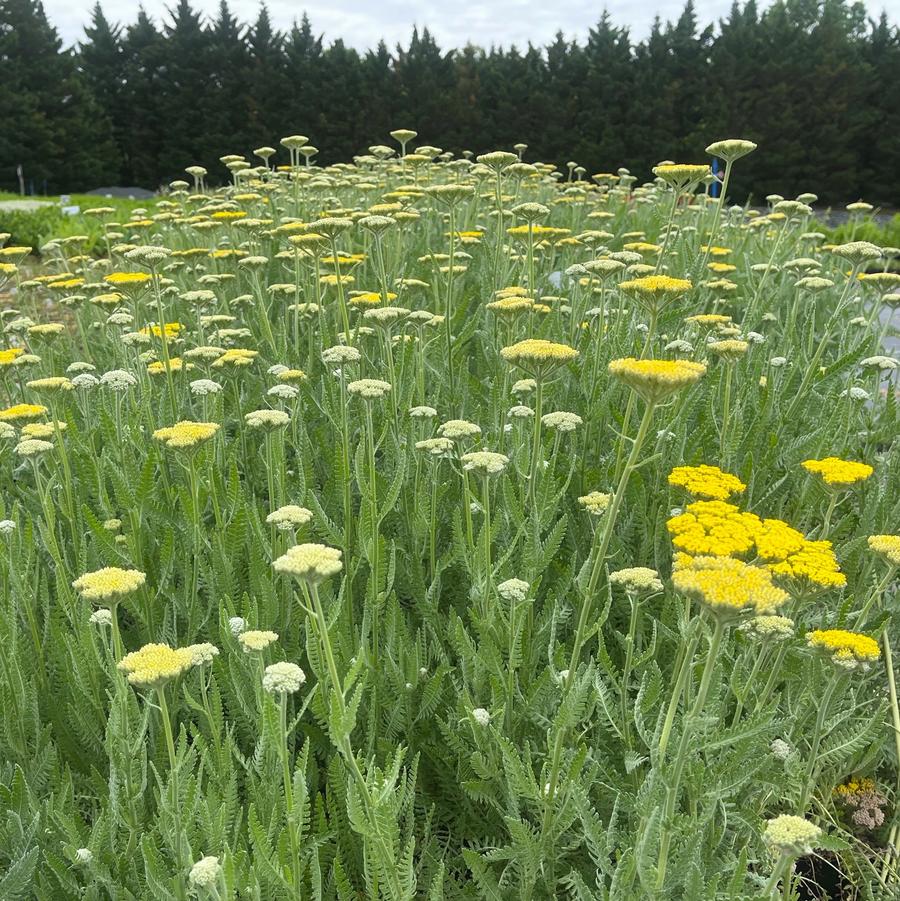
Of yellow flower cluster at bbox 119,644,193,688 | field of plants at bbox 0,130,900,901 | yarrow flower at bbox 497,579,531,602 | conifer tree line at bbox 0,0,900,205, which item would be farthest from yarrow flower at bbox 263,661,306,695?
conifer tree line at bbox 0,0,900,205

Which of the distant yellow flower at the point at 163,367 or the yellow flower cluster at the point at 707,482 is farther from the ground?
the yellow flower cluster at the point at 707,482

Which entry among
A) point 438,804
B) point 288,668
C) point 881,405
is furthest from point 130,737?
point 881,405

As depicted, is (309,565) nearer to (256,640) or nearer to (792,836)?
(256,640)

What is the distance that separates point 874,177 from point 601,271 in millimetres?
26884

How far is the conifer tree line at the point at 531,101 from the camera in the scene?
79.2ft

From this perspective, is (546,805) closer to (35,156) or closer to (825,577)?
(825,577)

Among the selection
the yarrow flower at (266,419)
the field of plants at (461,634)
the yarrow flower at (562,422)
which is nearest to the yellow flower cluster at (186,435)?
the field of plants at (461,634)

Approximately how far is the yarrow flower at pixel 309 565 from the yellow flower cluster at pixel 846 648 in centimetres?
101

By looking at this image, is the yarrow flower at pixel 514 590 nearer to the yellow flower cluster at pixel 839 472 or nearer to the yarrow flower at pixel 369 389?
the yarrow flower at pixel 369 389

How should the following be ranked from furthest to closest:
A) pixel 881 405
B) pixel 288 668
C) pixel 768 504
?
pixel 881 405 → pixel 768 504 → pixel 288 668

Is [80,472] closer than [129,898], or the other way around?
[129,898]

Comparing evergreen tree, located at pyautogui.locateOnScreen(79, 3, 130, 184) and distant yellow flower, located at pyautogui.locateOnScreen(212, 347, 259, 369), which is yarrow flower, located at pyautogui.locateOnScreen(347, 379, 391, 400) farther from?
evergreen tree, located at pyautogui.locateOnScreen(79, 3, 130, 184)

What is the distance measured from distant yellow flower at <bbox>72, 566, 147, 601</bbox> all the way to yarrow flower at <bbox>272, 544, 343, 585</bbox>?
1.34 feet

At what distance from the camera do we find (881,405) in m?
3.98
